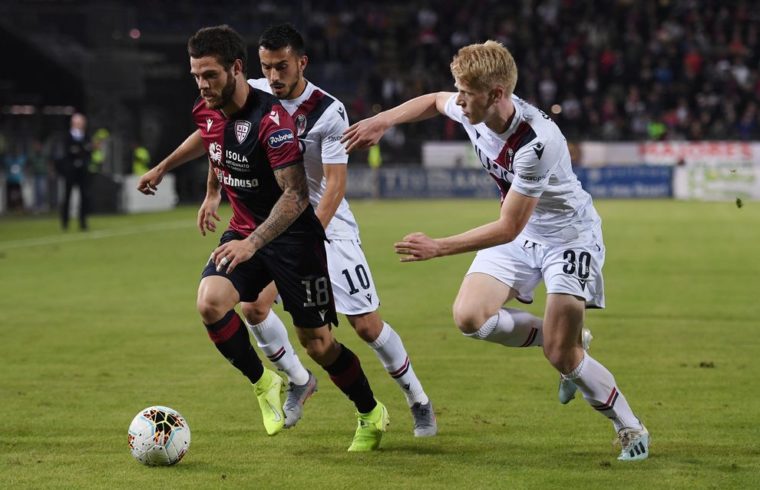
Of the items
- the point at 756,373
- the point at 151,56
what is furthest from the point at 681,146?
the point at 756,373

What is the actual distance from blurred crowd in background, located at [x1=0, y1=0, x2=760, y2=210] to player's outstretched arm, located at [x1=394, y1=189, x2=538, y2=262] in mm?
27541

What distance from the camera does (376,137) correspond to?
5926mm

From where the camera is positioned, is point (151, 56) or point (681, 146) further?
point (681, 146)

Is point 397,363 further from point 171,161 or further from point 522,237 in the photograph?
point 171,161

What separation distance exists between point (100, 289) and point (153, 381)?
616 cm

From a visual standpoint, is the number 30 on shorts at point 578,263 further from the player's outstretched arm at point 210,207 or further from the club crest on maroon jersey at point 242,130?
the player's outstretched arm at point 210,207

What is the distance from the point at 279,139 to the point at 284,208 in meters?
0.34

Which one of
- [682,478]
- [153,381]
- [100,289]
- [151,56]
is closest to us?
[682,478]

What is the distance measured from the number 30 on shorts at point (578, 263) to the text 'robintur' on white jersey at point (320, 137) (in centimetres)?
124

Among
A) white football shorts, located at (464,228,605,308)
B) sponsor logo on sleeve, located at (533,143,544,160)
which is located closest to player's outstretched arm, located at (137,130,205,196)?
white football shorts, located at (464,228,605,308)

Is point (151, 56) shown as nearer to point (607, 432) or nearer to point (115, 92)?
point (115, 92)

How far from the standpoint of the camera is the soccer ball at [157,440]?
6035mm

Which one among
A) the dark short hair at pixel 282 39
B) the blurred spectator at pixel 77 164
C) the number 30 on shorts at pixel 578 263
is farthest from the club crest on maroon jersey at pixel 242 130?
the blurred spectator at pixel 77 164

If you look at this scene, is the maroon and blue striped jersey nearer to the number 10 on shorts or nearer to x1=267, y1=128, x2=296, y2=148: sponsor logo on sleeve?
x1=267, y1=128, x2=296, y2=148: sponsor logo on sleeve
